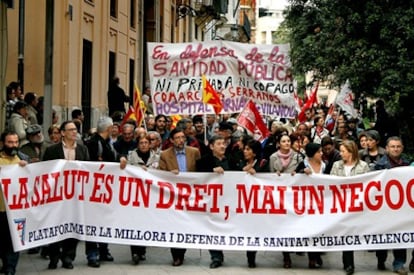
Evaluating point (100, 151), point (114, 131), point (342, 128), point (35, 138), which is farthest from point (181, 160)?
point (342, 128)

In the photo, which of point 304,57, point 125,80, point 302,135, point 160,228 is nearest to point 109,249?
point 160,228

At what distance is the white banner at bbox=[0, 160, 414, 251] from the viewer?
9578 millimetres

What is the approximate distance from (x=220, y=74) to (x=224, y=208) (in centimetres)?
Answer: 374

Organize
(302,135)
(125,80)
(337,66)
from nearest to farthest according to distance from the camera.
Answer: (302,135) → (337,66) → (125,80)

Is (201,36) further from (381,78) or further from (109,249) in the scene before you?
(109,249)

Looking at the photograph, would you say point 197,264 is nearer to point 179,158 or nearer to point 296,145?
point 179,158

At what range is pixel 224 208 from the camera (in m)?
9.82

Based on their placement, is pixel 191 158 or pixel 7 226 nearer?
pixel 7 226

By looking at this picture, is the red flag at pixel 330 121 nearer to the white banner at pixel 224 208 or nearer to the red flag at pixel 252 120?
the red flag at pixel 252 120

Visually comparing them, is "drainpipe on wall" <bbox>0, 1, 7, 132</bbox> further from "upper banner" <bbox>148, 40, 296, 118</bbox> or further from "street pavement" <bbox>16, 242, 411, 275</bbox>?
"street pavement" <bbox>16, 242, 411, 275</bbox>

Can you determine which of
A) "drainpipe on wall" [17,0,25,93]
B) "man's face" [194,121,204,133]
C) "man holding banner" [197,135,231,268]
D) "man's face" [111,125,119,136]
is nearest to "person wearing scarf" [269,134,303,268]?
"man holding banner" [197,135,231,268]

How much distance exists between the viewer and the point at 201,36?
44562mm

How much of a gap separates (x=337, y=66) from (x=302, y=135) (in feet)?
16.9

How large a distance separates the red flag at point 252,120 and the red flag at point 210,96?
1.54ft
